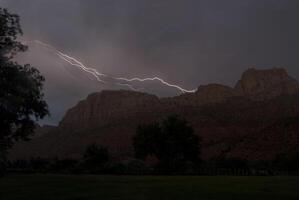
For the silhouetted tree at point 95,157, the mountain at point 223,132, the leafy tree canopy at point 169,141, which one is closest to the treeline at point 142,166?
the silhouetted tree at point 95,157

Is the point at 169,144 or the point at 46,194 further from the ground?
the point at 169,144

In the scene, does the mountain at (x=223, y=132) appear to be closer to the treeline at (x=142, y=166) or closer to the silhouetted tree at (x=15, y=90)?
the treeline at (x=142, y=166)

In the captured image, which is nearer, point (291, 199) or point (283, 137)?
point (291, 199)

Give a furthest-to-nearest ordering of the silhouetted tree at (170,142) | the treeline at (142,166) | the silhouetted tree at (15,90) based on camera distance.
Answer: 1. the silhouetted tree at (170,142)
2. the treeline at (142,166)
3. the silhouetted tree at (15,90)

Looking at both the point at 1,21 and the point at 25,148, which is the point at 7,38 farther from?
the point at 25,148

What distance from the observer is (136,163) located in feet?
249

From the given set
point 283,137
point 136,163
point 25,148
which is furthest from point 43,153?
point 136,163

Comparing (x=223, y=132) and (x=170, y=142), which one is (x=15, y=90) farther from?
(x=223, y=132)

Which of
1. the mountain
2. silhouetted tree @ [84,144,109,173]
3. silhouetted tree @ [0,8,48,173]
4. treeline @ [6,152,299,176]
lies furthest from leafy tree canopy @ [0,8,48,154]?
the mountain

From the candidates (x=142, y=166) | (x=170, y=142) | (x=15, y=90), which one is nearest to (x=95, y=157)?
(x=142, y=166)

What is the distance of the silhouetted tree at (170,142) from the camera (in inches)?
3556

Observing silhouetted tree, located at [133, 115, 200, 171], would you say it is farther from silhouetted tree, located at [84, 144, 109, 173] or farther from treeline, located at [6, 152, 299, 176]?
treeline, located at [6, 152, 299, 176]

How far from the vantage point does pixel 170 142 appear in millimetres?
89562

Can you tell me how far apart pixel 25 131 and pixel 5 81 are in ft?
21.1
